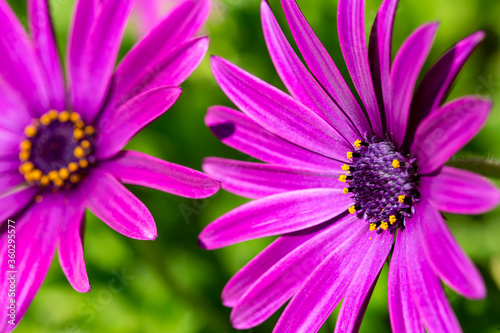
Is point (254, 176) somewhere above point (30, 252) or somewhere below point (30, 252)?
above

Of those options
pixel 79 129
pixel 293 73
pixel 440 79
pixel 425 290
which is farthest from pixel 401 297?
pixel 79 129

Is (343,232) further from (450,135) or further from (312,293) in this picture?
(450,135)

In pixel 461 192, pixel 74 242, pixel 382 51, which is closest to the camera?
pixel 461 192

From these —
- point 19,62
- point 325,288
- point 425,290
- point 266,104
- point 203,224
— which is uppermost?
point 19,62

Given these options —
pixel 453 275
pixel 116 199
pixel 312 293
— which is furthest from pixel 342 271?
Answer: pixel 116 199

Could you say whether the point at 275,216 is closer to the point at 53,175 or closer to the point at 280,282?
the point at 280,282

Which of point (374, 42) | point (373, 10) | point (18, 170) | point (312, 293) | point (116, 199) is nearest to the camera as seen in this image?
point (374, 42)
